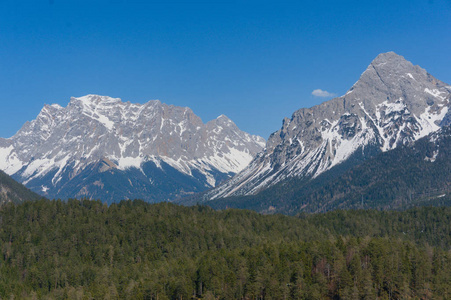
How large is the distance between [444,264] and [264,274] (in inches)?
2508

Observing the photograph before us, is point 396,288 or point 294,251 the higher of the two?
point 294,251

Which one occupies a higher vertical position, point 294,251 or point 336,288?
point 294,251

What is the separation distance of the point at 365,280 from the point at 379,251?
18.7 meters

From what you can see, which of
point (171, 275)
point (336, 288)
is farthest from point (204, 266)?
point (336, 288)

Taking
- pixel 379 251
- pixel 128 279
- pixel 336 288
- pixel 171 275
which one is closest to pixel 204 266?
pixel 171 275

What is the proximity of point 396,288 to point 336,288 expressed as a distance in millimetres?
18386

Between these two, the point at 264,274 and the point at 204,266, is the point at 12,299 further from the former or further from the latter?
the point at 264,274

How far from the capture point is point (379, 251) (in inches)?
6762

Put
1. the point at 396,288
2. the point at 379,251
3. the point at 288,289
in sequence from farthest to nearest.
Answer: the point at 379,251
the point at 396,288
the point at 288,289

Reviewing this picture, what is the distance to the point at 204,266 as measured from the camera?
166000mm

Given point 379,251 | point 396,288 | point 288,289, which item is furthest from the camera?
point 379,251

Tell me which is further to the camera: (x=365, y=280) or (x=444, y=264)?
(x=444, y=264)

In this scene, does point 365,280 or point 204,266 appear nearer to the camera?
point 365,280

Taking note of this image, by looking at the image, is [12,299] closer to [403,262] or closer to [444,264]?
[403,262]
